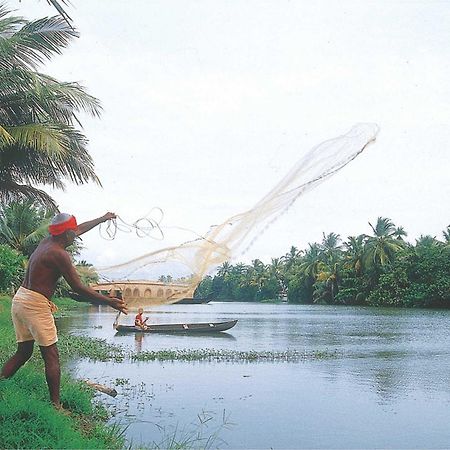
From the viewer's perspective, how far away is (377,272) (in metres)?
62.2

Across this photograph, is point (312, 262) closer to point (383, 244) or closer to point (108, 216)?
point (383, 244)

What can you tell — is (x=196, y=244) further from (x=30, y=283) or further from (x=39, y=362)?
(x=39, y=362)

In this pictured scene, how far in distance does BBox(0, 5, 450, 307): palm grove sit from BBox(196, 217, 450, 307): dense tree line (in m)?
0.09

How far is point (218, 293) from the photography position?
120 metres

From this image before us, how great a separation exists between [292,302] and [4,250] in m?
70.1

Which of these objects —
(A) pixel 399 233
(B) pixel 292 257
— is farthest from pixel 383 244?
(B) pixel 292 257

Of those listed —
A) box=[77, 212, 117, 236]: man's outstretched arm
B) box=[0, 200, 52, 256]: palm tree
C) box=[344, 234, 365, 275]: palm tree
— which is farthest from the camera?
box=[344, 234, 365, 275]: palm tree

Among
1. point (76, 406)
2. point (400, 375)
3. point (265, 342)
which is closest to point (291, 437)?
point (76, 406)

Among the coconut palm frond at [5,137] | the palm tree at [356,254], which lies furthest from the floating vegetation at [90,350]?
the palm tree at [356,254]

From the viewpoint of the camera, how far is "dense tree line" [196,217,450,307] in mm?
56250

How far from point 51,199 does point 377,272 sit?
165ft

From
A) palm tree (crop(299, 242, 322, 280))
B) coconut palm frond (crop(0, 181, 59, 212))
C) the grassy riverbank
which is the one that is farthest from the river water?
palm tree (crop(299, 242, 322, 280))

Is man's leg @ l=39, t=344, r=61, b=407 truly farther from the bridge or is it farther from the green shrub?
the green shrub

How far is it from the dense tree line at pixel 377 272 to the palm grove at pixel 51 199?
0.09m
